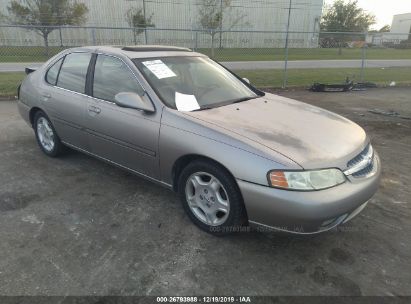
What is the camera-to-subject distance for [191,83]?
147 inches

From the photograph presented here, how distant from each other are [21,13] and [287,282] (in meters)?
24.4

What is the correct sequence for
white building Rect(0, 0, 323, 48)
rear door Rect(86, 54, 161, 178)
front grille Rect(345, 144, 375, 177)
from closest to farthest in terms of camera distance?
1. front grille Rect(345, 144, 375, 177)
2. rear door Rect(86, 54, 161, 178)
3. white building Rect(0, 0, 323, 48)

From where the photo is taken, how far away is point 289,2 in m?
36.2

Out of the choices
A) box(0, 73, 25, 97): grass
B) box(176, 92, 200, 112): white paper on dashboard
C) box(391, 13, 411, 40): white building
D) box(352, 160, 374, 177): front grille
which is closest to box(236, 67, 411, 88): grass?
box(0, 73, 25, 97): grass

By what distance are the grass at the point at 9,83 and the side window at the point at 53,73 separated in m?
5.65

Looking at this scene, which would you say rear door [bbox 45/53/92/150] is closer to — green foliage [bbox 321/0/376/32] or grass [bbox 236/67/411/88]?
grass [bbox 236/67/411/88]

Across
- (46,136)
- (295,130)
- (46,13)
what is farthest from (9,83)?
(46,13)

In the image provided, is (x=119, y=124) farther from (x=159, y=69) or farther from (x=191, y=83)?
(x=191, y=83)

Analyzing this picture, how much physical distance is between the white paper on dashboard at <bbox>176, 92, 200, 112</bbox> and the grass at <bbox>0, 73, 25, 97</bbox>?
7740 millimetres

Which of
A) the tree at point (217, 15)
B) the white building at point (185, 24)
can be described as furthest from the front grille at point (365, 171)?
the tree at point (217, 15)

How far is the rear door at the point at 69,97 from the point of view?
4070mm

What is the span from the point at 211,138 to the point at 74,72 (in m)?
2.28

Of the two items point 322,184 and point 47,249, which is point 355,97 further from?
point 47,249

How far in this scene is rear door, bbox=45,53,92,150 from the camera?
13.4ft
